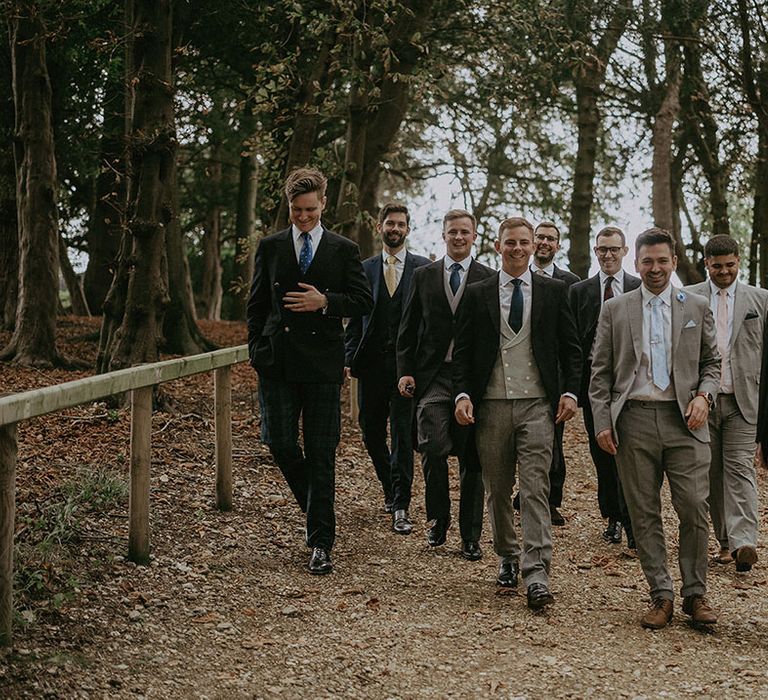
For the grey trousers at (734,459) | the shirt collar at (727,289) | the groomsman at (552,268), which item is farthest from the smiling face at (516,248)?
the groomsman at (552,268)

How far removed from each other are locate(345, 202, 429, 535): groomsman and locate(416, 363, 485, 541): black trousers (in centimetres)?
80

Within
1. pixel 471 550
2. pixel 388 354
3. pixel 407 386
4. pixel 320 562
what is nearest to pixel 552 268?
pixel 388 354

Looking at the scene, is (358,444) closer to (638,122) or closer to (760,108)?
(760,108)

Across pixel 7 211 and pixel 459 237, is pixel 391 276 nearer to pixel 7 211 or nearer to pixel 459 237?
pixel 459 237

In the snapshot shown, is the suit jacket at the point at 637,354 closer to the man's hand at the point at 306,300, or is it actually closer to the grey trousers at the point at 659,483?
the grey trousers at the point at 659,483

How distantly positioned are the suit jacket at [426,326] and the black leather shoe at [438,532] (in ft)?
3.22

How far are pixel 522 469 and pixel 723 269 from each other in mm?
1909

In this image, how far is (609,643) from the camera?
5.75 meters

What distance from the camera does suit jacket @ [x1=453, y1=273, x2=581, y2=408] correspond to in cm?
659

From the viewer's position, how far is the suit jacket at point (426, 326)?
298 inches

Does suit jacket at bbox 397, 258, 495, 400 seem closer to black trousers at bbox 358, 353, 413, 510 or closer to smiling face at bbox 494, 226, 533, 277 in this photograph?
black trousers at bbox 358, 353, 413, 510

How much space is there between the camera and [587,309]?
28.1 ft

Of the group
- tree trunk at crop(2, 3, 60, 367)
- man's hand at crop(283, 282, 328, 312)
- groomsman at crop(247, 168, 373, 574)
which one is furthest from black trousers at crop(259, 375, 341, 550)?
tree trunk at crop(2, 3, 60, 367)

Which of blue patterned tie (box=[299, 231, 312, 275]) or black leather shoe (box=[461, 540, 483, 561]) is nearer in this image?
blue patterned tie (box=[299, 231, 312, 275])
